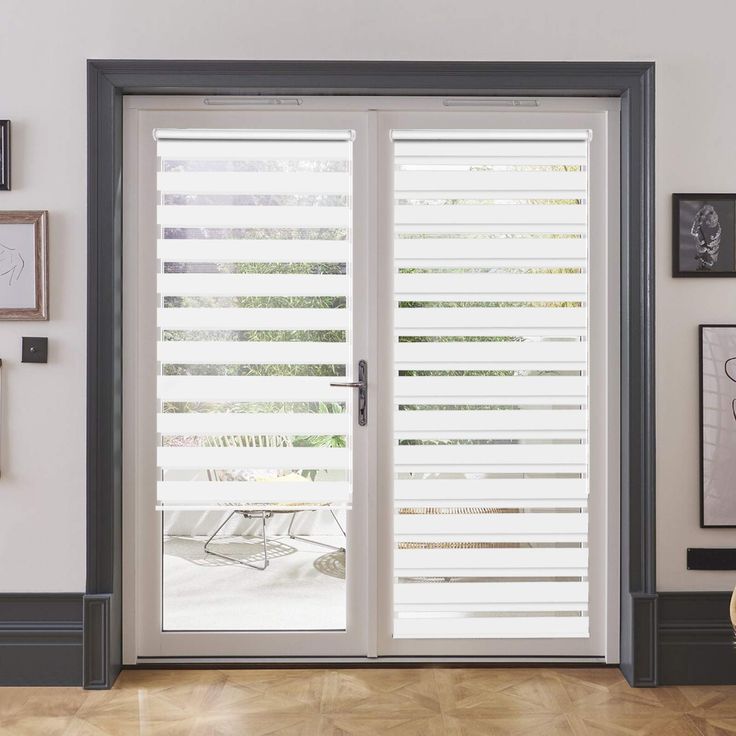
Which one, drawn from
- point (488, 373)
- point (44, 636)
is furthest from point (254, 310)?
point (44, 636)

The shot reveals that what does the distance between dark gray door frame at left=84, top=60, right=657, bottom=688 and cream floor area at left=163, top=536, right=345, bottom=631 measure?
9.6 inches

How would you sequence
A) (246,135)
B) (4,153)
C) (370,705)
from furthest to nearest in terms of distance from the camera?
(246,135)
(4,153)
(370,705)

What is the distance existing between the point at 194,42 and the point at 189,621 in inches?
87.6

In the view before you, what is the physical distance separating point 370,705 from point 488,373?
4.21ft

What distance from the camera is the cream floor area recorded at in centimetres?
272

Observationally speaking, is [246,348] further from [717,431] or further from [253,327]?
[717,431]

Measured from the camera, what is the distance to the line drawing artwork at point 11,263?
2.59 metres

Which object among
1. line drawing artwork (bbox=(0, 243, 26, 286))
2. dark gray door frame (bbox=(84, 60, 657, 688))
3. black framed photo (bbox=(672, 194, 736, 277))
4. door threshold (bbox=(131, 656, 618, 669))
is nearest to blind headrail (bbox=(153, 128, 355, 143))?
dark gray door frame (bbox=(84, 60, 657, 688))

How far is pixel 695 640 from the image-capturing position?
2.62m

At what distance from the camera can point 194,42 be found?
2.58 metres

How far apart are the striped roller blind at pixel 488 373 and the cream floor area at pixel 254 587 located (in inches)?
11.0

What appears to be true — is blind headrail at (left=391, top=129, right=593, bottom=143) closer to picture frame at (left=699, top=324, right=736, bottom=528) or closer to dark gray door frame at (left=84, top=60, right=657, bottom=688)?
dark gray door frame at (left=84, top=60, right=657, bottom=688)

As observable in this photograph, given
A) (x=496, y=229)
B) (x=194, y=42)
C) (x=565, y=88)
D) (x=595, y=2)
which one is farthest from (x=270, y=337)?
(x=595, y=2)

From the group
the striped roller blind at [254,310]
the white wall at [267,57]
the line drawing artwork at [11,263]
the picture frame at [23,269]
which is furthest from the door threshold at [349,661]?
Result: the line drawing artwork at [11,263]
